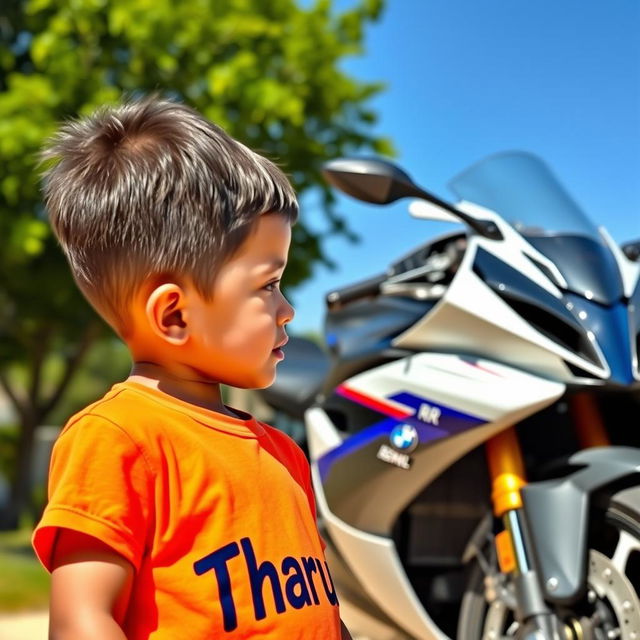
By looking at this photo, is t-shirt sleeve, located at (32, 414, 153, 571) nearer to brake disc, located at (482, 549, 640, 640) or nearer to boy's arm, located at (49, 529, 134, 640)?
boy's arm, located at (49, 529, 134, 640)

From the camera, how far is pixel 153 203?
3.48ft

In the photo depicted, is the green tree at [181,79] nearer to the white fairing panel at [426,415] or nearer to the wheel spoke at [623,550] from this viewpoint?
the white fairing panel at [426,415]

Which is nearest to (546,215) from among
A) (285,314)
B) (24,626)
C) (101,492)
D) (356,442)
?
(356,442)

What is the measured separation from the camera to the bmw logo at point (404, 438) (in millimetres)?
2428

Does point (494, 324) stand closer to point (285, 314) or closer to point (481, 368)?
point (481, 368)

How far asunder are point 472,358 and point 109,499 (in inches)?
62.1

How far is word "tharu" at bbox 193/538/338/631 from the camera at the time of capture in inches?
39.3

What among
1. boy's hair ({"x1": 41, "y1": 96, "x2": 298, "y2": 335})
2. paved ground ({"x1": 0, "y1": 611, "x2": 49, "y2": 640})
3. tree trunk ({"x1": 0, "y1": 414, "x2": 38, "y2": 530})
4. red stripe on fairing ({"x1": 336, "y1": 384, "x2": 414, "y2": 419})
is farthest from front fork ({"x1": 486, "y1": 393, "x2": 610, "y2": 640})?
tree trunk ({"x1": 0, "y1": 414, "x2": 38, "y2": 530})

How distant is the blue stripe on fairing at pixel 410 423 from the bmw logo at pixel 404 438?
0.04 ft

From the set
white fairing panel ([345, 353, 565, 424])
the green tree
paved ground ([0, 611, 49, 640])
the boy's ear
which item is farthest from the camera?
the green tree

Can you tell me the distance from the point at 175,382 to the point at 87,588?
10.5 inches

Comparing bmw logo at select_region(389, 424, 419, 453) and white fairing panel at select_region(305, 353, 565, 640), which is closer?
white fairing panel at select_region(305, 353, 565, 640)

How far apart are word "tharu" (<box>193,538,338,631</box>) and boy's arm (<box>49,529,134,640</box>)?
0.09 meters

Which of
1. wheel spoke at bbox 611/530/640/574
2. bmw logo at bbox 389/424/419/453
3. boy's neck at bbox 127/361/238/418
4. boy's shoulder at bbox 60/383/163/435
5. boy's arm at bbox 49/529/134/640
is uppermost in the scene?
boy's neck at bbox 127/361/238/418
